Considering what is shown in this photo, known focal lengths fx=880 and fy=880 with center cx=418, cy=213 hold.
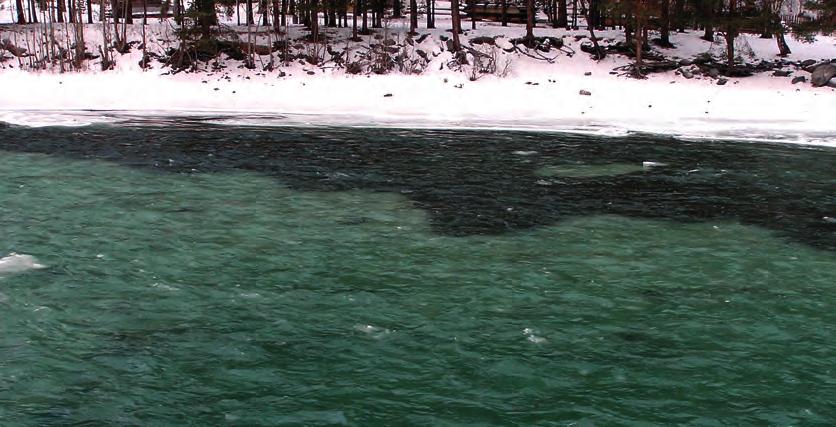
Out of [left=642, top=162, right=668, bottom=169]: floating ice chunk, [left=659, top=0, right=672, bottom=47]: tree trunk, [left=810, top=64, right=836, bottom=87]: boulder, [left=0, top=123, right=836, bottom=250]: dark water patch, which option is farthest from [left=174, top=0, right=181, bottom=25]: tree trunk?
[left=810, top=64, right=836, bottom=87]: boulder

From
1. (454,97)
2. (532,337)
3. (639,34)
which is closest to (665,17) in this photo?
(639,34)

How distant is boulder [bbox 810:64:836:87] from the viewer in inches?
1260

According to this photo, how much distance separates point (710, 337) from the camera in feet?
30.6

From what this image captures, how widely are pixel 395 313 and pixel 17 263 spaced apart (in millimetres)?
5220

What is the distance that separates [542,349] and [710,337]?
6.19ft

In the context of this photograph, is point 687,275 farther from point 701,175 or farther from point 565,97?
point 565,97

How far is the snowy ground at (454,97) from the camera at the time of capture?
26266 millimetres

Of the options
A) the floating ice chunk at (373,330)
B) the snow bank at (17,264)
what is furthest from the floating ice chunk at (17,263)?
the floating ice chunk at (373,330)

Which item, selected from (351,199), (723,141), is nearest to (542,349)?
(351,199)

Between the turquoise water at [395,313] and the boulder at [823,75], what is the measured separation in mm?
18217

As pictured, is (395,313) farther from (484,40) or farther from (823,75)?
(484,40)

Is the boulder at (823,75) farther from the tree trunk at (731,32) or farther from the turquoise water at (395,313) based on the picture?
the turquoise water at (395,313)

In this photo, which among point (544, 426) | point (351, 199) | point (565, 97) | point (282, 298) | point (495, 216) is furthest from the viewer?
point (565, 97)

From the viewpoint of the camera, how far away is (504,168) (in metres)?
18.6
